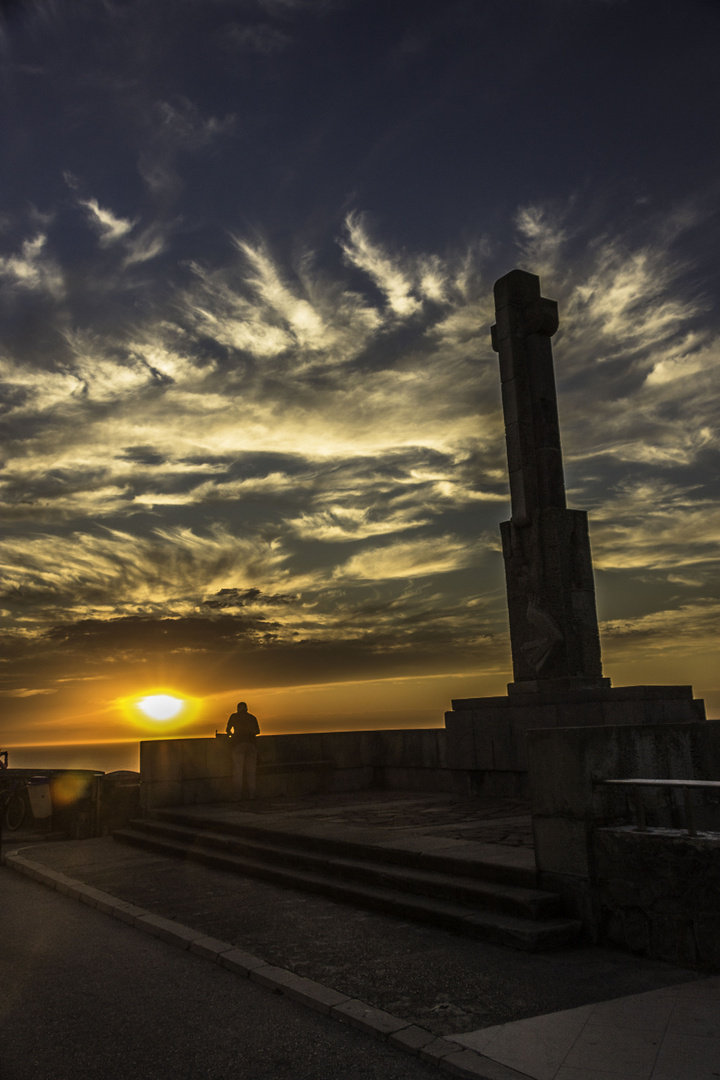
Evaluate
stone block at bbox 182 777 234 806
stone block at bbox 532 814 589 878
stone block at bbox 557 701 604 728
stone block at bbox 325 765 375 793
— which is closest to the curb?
stone block at bbox 532 814 589 878

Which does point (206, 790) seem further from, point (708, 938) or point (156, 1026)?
point (708, 938)

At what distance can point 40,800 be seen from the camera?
1450 cm

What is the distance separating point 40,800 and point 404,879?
31.1 feet

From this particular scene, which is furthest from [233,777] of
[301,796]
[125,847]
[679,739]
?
[679,739]

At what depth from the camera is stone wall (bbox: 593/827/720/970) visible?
5.47 meters

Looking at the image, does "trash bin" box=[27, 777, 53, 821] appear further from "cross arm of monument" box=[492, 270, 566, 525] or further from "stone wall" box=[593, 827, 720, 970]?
"stone wall" box=[593, 827, 720, 970]

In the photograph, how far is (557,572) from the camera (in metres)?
14.2

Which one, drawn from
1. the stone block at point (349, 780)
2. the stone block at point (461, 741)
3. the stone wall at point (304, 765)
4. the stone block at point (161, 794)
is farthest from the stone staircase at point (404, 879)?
the stone block at point (349, 780)

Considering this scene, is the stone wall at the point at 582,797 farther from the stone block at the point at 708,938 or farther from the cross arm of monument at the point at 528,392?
the cross arm of monument at the point at 528,392

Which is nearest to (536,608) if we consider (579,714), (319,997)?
(579,714)

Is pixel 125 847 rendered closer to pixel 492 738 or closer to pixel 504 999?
pixel 492 738

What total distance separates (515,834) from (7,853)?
818 cm

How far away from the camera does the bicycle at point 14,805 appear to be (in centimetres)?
1518

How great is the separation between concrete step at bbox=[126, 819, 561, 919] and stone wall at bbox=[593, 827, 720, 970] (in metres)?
0.53
